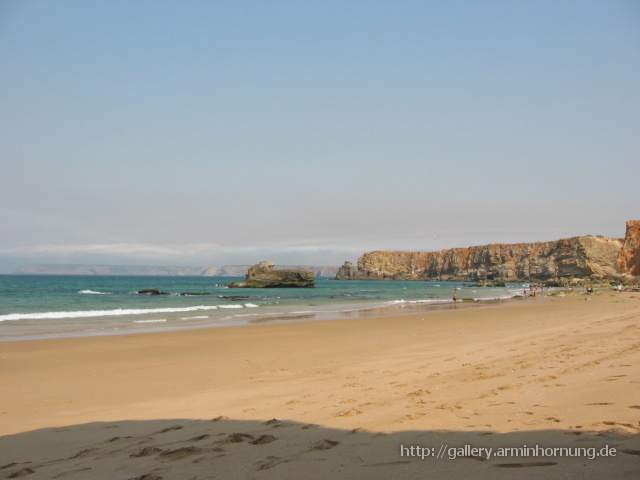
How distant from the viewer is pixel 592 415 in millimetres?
4484

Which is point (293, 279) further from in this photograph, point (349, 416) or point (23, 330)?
point (349, 416)

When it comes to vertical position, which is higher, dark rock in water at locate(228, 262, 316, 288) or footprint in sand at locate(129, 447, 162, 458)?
footprint in sand at locate(129, 447, 162, 458)

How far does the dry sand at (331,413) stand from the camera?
12.3 ft

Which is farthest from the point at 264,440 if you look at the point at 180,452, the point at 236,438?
the point at 180,452

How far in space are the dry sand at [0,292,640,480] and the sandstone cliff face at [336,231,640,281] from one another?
75469mm

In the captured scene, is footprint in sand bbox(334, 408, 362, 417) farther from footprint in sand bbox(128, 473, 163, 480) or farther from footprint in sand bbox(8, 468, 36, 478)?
footprint in sand bbox(8, 468, 36, 478)

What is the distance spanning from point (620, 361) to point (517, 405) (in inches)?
137

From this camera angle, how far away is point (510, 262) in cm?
14538

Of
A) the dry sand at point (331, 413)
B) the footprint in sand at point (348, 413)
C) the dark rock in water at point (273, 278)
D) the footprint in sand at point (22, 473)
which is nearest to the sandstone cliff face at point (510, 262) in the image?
the dark rock in water at point (273, 278)

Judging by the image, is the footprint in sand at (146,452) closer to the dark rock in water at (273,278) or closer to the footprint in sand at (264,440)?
the footprint in sand at (264,440)

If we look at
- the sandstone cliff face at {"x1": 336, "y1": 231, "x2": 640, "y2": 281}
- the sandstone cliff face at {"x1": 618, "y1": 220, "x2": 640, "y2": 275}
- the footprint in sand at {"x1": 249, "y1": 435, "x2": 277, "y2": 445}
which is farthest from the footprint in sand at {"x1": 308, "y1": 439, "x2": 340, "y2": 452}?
the sandstone cliff face at {"x1": 336, "y1": 231, "x2": 640, "y2": 281}

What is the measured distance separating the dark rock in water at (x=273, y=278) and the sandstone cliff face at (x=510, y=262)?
54.5m

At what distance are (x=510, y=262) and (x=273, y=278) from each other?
87439 millimetres

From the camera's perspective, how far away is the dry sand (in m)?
3.76
